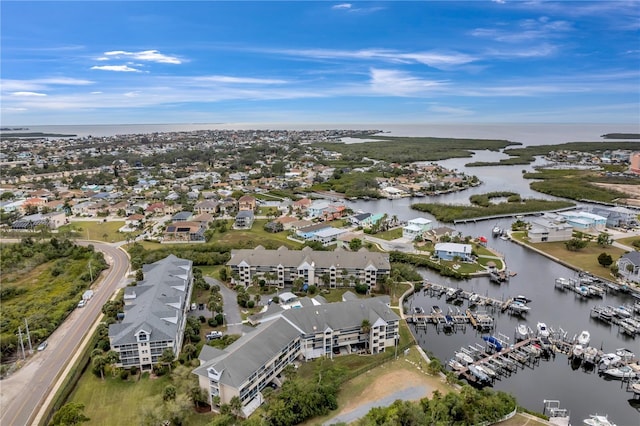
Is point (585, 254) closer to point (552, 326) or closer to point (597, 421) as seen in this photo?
point (552, 326)

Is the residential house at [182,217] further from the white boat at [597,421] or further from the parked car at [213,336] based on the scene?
the white boat at [597,421]

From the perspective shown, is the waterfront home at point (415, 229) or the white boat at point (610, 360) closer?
the white boat at point (610, 360)

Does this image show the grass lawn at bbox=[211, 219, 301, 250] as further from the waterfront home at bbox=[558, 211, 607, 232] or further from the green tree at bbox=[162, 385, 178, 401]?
the waterfront home at bbox=[558, 211, 607, 232]

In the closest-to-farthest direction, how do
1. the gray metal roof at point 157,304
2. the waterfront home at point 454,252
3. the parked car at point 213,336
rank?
the gray metal roof at point 157,304 → the parked car at point 213,336 → the waterfront home at point 454,252

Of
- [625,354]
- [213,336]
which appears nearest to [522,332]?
[625,354]

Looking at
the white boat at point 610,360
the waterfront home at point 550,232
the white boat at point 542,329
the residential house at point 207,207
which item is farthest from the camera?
the residential house at point 207,207

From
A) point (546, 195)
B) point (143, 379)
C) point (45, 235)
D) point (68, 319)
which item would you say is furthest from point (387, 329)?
point (546, 195)

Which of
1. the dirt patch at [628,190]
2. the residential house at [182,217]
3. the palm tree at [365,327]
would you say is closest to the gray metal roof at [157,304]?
the palm tree at [365,327]
